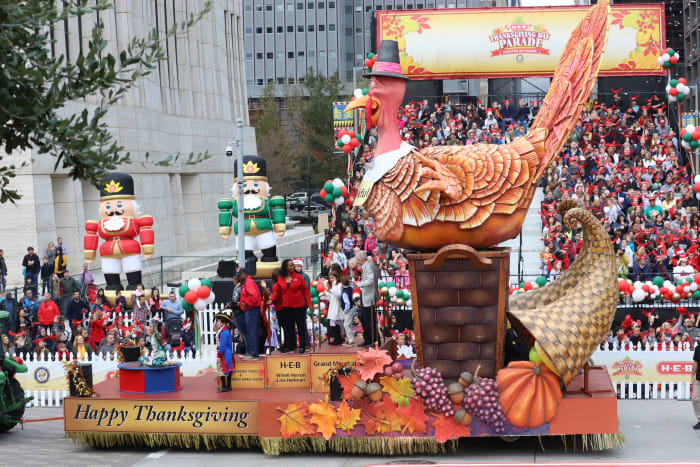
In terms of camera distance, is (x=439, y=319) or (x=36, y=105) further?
(x=439, y=319)

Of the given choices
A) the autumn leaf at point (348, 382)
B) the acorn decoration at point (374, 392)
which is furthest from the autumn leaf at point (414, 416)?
the autumn leaf at point (348, 382)

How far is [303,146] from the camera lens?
210ft

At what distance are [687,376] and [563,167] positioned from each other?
10.7 metres

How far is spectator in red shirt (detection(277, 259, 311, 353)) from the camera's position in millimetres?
14273

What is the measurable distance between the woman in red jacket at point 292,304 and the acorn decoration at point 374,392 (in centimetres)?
180

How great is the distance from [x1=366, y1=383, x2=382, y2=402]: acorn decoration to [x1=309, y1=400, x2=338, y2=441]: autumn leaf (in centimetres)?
54

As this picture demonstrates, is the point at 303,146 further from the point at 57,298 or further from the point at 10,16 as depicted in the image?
the point at 10,16

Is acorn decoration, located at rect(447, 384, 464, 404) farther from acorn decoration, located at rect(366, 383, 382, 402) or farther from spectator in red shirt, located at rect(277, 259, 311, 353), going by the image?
spectator in red shirt, located at rect(277, 259, 311, 353)

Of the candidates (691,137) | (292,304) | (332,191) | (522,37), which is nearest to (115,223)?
(332,191)

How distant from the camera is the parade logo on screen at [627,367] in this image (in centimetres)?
1582

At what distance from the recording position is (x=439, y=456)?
1291 cm

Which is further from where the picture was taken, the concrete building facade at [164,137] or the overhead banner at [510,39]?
the overhead banner at [510,39]

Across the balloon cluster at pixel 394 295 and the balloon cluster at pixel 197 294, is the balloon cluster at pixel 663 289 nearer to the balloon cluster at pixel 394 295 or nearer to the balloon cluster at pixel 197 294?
the balloon cluster at pixel 394 295

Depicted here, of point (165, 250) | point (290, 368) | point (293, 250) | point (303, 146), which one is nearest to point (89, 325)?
point (290, 368)
